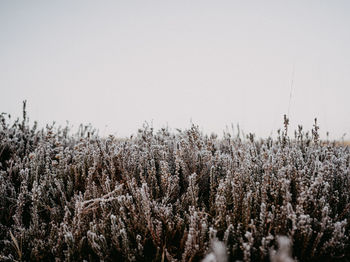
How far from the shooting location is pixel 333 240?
136 centimetres

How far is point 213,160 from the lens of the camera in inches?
95.8

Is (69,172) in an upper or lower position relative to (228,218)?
upper

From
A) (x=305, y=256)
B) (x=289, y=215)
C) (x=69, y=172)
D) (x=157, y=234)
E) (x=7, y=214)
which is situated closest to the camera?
(x=289, y=215)

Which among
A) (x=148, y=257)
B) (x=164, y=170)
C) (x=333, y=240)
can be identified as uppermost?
(x=164, y=170)

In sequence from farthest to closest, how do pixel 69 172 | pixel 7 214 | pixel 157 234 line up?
pixel 69 172 < pixel 7 214 < pixel 157 234

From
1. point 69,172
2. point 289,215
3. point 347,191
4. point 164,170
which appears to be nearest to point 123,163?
point 164,170

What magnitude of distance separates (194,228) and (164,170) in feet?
2.23

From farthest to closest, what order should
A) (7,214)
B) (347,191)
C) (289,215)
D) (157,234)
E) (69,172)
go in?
1. (69,172)
2. (7,214)
3. (347,191)
4. (157,234)
5. (289,215)

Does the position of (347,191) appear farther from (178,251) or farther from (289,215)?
(178,251)

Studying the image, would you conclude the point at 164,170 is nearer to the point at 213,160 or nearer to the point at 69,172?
the point at 213,160

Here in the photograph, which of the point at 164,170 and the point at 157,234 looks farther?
the point at 164,170

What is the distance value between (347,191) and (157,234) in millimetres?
1456

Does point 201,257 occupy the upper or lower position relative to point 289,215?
lower

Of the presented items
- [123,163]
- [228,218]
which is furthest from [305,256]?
[123,163]
